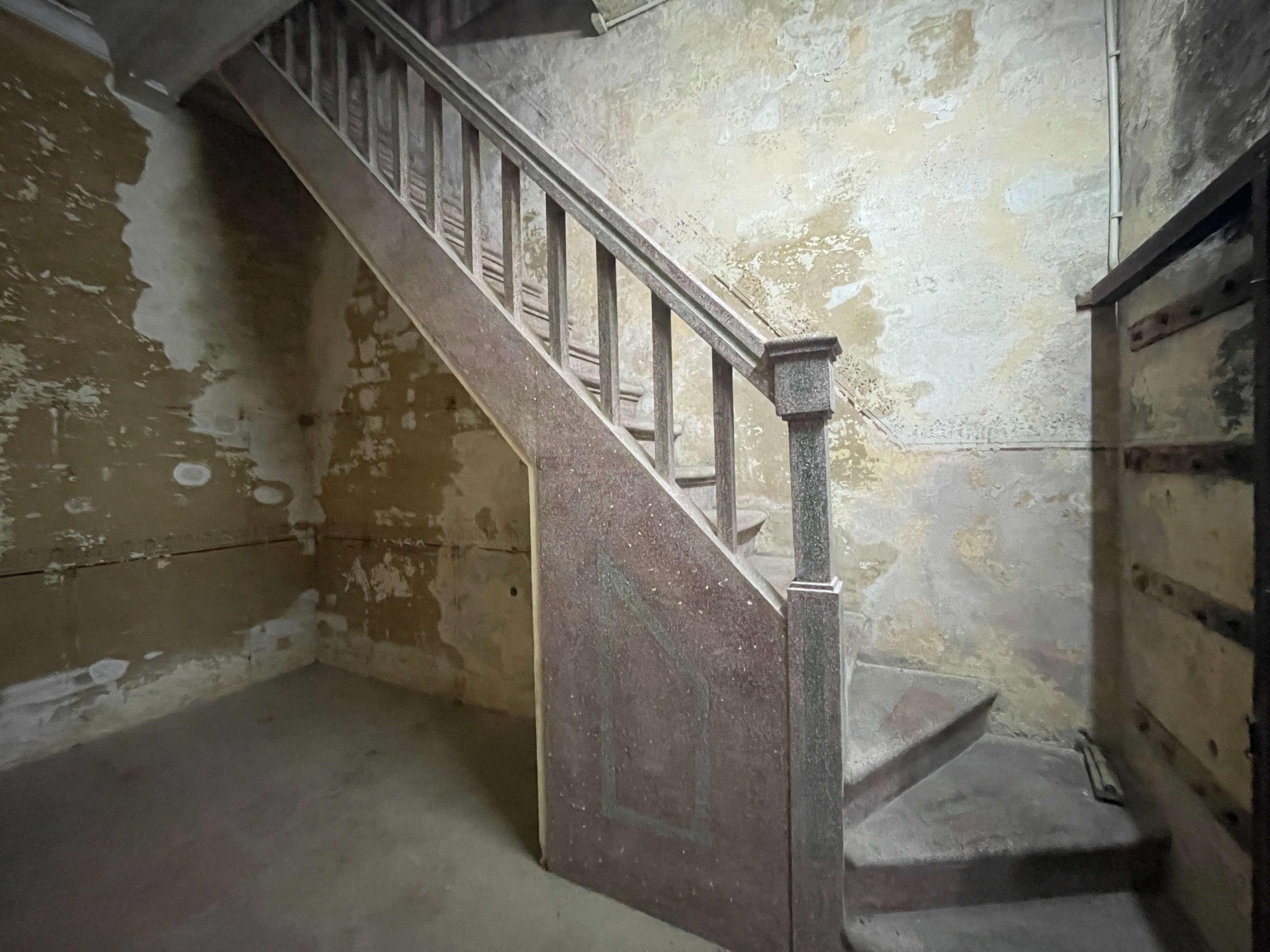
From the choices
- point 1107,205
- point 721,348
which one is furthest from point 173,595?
point 1107,205

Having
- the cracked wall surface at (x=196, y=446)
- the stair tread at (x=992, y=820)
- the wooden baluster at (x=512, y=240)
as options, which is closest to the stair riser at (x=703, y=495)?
the wooden baluster at (x=512, y=240)

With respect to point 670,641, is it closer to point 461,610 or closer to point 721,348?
point 721,348

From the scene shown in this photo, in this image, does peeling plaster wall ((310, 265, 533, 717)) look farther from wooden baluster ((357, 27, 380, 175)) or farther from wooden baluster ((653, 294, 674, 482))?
wooden baluster ((653, 294, 674, 482))

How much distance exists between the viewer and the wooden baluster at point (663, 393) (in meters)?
1.48

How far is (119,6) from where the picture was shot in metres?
2.55

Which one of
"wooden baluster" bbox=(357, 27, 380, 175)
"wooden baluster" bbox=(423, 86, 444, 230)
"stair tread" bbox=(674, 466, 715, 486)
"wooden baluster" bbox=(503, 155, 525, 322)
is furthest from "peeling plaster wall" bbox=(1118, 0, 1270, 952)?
"wooden baluster" bbox=(357, 27, 380, 175)

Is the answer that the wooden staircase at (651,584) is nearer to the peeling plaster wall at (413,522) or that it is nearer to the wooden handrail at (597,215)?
the wooden handrail at (597,215)

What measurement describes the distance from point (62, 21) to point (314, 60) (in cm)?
163

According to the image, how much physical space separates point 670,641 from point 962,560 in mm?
1448

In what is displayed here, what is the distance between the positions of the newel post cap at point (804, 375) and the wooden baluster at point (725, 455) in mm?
152

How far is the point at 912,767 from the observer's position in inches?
65.4

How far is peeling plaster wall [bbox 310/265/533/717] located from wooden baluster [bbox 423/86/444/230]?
50.1 inches

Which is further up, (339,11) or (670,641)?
(339,11)

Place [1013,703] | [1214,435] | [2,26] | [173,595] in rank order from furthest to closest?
[173,595], [2,26], [1013,703], [1214,435]
